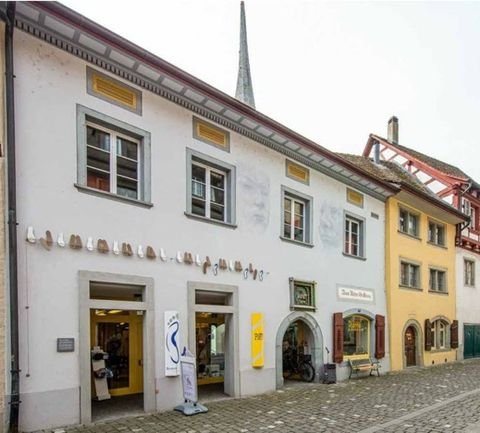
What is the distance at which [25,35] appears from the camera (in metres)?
8.12

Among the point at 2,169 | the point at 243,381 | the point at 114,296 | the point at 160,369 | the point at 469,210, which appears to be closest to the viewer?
the point at 2,169

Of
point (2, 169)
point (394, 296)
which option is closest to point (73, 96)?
point (2, 169)

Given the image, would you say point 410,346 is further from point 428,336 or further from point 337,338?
point 337,338

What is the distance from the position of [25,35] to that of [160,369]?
645 centimetres

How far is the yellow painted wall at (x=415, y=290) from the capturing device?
18750 mm

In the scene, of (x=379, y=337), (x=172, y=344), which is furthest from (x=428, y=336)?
(x=172, y=344)

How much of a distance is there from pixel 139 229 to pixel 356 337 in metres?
10.0

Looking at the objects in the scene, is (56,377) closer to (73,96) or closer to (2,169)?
(2,169)

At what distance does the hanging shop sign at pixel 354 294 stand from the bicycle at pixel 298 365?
229 cm

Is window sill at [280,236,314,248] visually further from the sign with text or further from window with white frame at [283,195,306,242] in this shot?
the sign with text

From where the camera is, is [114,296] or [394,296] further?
[394,296]

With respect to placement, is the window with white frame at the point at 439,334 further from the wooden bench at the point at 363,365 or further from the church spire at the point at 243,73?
the church spire at the point at 243,73

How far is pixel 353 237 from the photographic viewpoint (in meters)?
17.3

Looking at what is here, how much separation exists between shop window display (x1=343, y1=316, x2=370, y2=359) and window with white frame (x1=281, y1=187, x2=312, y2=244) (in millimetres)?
3464
